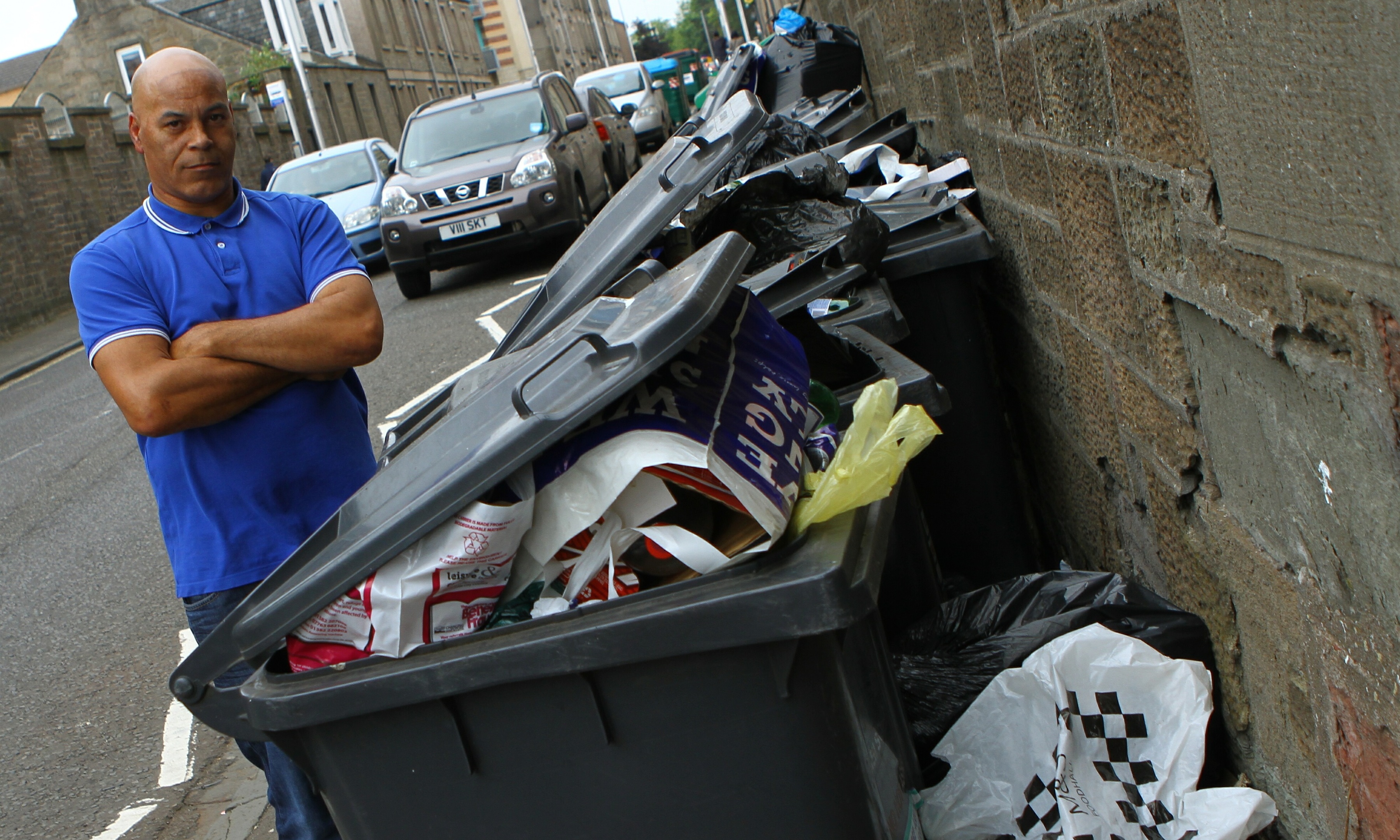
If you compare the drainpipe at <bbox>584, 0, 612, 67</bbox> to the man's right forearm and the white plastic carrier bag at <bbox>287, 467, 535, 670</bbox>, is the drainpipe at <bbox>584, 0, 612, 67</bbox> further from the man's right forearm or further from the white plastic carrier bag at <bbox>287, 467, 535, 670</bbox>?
the white plastic carrier bag at <bbox>287, 467, 535, 670</bbox>

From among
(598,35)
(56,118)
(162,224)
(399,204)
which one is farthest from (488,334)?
(598,35)

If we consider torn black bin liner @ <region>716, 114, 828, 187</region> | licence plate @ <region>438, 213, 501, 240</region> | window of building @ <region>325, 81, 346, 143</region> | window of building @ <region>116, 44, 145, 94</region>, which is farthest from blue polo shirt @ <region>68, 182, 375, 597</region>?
window of building @ <region>116, 44, 145, 94</region>

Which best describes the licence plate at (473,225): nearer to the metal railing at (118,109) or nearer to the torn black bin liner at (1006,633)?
the torn black bin liner at (1006,633)

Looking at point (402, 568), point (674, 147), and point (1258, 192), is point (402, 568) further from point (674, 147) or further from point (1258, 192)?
point (674, 147)

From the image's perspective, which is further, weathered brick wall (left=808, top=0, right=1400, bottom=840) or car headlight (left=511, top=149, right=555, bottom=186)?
car headlight (left=511, top=149, right=555, bottom=186)

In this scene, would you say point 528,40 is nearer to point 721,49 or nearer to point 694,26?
point 721,49

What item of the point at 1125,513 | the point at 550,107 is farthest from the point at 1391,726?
the point at 550,107

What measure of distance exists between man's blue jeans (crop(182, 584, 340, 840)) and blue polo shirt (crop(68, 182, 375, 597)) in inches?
1.4

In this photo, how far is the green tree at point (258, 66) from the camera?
3253 cm

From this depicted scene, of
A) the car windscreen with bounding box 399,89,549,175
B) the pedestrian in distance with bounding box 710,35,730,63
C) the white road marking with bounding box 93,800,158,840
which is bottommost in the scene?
the white road marking with bounding box 93,800,158,840

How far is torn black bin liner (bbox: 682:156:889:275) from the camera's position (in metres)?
3.10

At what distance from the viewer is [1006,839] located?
200 centimetres

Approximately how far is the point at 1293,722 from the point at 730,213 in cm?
203

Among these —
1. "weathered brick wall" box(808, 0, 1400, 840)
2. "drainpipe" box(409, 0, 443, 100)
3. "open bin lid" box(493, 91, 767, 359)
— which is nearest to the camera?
"weathered brick wall" box(808, 0, 1400, 840)
